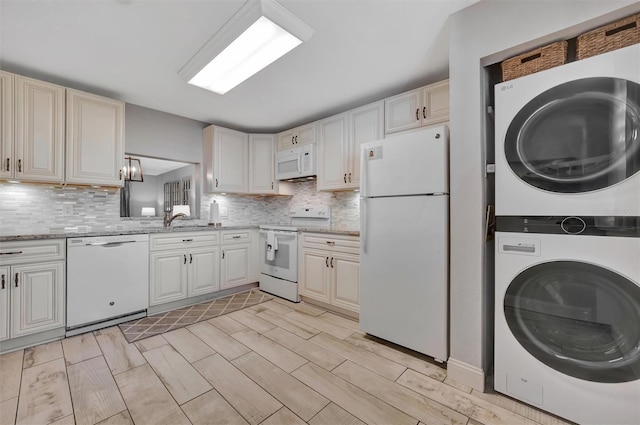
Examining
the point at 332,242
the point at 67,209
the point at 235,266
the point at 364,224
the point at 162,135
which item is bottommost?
the point at 235,266

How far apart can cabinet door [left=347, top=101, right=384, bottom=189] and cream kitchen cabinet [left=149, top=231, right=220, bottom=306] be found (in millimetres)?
1928

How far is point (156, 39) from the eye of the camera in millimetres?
1977

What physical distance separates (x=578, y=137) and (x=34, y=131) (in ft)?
13.2

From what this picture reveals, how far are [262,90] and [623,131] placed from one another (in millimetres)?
2713

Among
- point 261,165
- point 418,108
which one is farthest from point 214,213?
point 418,108

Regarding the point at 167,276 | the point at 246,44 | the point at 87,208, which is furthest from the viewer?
the point at 167,276

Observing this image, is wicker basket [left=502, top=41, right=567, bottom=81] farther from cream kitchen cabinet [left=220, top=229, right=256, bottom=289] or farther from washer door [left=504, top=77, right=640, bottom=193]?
cream kitchen cabinet [left=220, top=229, right=256, bottom=289]

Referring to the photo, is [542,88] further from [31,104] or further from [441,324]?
[31,104]

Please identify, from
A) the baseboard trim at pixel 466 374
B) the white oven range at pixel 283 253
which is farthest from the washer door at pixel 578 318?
the white oven range at pixel 283 253

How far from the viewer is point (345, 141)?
317cm

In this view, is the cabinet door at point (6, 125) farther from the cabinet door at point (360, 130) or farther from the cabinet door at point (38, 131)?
the cabinet door at point (360, 130)

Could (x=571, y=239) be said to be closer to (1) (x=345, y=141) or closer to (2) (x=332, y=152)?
(1) (x=345, y=141)

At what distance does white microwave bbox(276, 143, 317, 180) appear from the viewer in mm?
3492

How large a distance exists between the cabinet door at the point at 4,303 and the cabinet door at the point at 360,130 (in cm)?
313
